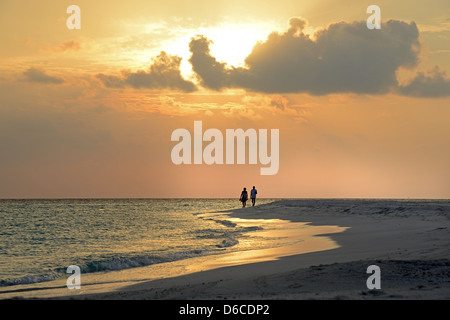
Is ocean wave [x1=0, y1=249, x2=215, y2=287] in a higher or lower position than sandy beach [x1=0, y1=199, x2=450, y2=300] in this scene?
lower

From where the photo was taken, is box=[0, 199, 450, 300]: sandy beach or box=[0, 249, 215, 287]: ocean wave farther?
box=[0, 249, 215, 287]: ocean wave

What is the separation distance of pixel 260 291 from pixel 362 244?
11.4 m

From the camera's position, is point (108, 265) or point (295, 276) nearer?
point (295, 276)

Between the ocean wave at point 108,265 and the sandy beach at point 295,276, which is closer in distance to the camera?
the sandy beach at point 295,276

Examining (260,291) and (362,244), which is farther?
(362,244)

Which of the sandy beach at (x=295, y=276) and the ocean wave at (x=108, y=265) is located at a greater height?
the sandy beach at (x=295, y=276)

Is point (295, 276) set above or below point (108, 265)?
above
